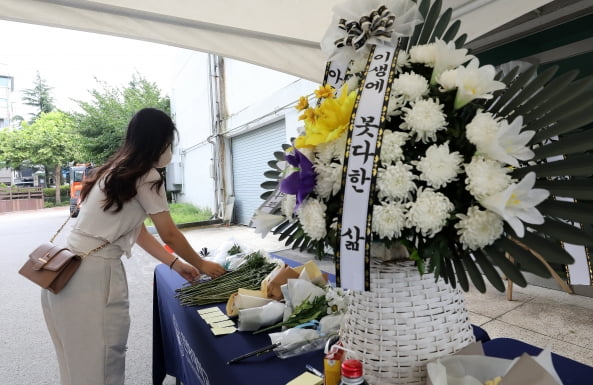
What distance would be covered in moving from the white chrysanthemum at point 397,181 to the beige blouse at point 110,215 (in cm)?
108

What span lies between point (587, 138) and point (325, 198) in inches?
18.2

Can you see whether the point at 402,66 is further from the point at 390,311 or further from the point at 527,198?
the point at 390,311

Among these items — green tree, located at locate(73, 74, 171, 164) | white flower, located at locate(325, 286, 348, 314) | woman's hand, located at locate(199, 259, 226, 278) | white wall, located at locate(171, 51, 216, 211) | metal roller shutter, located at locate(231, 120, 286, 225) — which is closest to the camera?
white flower, located at locate(325, 286, 348, 314)

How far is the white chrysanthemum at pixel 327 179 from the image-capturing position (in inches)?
25.5

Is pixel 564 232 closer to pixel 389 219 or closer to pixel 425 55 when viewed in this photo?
pixel 389 219

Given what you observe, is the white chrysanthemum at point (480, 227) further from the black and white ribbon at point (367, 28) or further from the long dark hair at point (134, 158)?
the long dark hair at point (134, 158)

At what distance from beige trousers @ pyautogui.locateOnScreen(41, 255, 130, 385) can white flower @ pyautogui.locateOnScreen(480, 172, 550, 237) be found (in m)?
1.48

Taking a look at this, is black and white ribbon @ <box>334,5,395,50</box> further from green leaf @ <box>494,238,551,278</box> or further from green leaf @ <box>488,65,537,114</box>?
green leaf @ <box>494,238,551,278</box>

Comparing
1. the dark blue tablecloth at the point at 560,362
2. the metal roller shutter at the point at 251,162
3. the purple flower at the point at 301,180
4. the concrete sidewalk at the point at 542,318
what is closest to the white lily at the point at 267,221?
the purple flower at the point at 301,180

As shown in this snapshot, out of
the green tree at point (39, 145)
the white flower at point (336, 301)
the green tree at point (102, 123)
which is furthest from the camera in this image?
the green tree at point (39, 145)

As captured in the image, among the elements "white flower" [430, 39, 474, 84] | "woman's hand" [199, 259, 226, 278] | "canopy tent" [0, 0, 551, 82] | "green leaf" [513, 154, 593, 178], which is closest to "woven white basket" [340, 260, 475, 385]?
"green leaf" [513, 154, 593, 178]

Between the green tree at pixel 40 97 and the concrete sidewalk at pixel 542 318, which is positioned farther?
the green tree at pixel 40 97

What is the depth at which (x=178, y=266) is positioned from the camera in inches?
66.4

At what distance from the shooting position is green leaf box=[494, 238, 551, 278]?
0.53m
